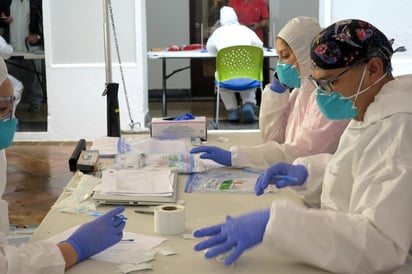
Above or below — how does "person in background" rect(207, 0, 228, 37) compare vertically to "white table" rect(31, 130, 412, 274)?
above

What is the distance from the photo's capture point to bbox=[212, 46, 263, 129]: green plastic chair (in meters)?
5.48

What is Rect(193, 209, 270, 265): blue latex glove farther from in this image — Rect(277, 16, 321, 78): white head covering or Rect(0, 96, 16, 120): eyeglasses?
Rect(277, 16, 321, 78): white head covering

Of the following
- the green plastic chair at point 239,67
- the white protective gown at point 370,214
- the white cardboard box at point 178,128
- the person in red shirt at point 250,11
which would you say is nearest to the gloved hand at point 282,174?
the white protective gown at point 370,214

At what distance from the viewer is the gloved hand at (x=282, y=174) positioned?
1.74 m

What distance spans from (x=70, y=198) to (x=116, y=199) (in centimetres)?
15

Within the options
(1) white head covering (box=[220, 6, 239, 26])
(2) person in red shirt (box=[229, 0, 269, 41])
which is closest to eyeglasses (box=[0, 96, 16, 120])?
(1) white head covering (box=[220, 6, 239, 26])

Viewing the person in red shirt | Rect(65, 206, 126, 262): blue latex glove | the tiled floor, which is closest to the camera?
Rect(65, 206, 126, 262): blue latex glove

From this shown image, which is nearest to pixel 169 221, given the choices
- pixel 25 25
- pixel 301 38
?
pixel 301 38

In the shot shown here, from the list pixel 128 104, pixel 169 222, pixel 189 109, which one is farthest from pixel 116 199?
pixel 189 109

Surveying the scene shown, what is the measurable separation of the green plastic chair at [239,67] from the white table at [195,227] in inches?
138

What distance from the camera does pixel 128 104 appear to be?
5383 mm

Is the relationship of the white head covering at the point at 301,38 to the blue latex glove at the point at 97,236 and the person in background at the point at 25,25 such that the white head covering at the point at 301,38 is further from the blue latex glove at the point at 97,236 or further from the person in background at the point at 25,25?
the person in background at the point at 25,25

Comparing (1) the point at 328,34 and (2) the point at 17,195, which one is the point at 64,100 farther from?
(1) the point at 328,34

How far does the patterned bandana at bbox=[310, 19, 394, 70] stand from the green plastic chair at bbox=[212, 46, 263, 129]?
3.99 meters
